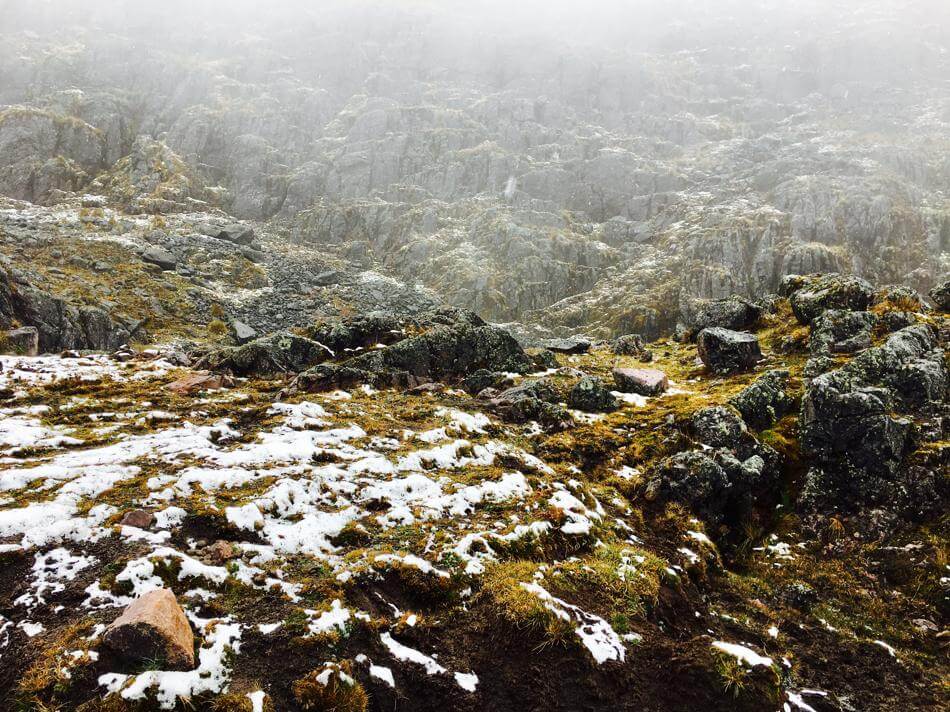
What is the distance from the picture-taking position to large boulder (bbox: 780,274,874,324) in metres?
27.5

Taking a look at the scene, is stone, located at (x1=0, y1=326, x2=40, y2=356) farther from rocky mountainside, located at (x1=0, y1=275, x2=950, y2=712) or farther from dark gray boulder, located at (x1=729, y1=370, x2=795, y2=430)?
dark gray boulder, located at (x1=729, y1=370, x2=795, y2=430)

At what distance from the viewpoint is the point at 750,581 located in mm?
13195

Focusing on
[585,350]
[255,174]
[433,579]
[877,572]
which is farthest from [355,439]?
[255,174]

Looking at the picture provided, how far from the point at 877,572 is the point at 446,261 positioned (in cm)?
8027

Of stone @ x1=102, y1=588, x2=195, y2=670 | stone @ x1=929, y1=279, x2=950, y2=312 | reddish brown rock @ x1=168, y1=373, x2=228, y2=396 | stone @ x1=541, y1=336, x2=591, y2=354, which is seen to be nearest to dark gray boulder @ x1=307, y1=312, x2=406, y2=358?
reddish brown rock @ x1=168, y1=373, x2=228, y2=396

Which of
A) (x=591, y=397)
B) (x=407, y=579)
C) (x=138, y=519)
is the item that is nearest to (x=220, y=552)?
(x=138, y=519)

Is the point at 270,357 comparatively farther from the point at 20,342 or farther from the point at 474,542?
the point at 474,542

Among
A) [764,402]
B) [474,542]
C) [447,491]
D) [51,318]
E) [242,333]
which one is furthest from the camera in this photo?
[242,333]

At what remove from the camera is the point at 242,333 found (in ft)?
169

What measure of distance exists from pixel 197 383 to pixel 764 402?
2405 centimetres

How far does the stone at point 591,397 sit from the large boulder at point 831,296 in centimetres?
1316

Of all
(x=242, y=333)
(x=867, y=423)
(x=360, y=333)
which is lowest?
(x=242, y=333)

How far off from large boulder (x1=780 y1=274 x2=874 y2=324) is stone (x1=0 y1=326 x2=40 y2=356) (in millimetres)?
43692

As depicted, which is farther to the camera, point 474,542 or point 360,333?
point 360,333
